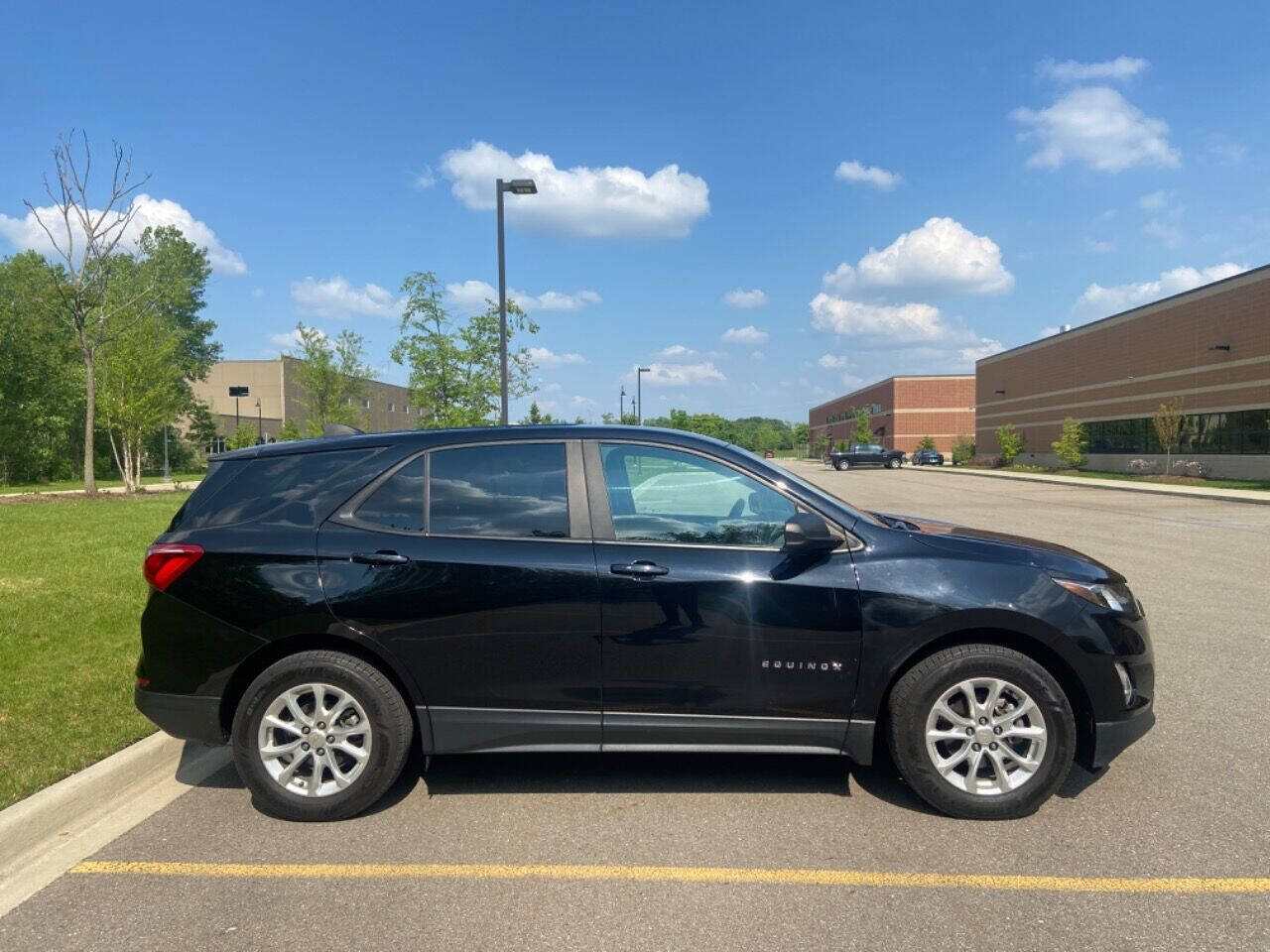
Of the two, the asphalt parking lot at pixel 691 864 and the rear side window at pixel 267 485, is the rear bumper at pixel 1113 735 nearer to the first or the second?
the asphalt parking lot at pixel 691 864

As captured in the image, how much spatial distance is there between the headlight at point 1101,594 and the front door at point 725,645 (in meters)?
0.99

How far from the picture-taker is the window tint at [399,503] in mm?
3692

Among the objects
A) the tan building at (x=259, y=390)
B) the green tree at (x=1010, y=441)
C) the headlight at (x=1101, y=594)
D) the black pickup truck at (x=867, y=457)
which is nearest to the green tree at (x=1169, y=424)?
the green tree at (x=1010, y=441)

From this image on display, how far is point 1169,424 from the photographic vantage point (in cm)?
3375

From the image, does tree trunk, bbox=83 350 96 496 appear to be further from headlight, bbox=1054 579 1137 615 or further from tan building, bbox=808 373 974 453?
tan building, bbox=808 373 974 453

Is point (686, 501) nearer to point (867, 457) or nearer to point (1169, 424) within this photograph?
point (1169, 424)

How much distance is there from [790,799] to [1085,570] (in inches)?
68.0

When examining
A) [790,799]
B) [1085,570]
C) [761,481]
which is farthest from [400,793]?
[1085,570]

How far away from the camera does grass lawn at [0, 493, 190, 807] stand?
395cm

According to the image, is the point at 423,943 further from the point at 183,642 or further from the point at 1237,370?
the point at 1237,370

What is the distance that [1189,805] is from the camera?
11.6 ft

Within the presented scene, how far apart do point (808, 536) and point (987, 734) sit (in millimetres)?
1182

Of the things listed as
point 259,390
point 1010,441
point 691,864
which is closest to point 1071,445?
point 1010,441

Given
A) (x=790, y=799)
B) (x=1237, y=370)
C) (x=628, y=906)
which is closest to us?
(x=628, y=906)
